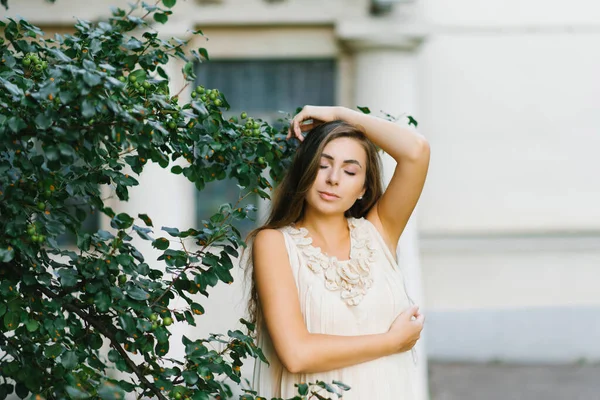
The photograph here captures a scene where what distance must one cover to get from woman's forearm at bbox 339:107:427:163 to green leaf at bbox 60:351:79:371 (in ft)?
3.64

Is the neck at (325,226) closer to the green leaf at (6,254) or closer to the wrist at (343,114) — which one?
the wrist at (343,114)

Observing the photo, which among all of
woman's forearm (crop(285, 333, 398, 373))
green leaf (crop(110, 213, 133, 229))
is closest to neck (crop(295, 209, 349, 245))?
woman's forearm (crop(285, 333, 398, 373))

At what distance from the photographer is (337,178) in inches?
102

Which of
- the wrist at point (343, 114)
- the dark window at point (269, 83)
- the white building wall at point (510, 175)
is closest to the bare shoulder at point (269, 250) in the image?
the wrist at point (343, 114)

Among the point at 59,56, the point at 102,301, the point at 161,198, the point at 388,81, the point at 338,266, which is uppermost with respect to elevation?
the point at 388,81

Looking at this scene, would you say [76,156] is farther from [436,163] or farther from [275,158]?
[436,163]

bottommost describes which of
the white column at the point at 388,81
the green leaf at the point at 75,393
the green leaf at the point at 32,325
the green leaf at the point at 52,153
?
the green leaf at the point at 75,393

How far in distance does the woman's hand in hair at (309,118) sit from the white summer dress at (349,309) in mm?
298

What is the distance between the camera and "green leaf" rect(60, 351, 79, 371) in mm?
2051

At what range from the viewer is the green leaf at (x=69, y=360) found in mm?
2051

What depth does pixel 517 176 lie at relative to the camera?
7.67 meters

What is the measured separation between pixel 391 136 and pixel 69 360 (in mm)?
1175

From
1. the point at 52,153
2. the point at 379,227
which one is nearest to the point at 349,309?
the point at 379,227

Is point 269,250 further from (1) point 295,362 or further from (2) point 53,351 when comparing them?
(2) point 53,351
